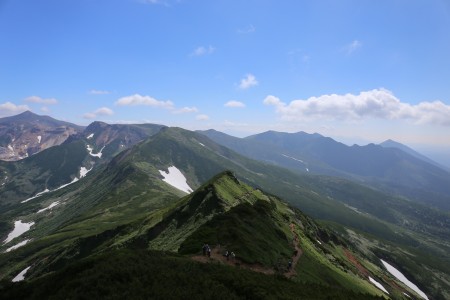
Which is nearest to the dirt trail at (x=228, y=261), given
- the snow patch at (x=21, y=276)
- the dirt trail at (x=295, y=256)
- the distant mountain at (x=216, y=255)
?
the distant mountain at (x=216, y=255)

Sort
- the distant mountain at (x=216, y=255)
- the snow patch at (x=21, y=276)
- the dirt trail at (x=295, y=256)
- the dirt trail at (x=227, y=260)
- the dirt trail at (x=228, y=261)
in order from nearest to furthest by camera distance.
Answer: the distant mountain at (x=216, y=255) < the dirt trail at (x=228, y=261) < the dirt trail at (x=227, y=260) < the dirt trail at (x=295, y=256) < the snow patch at (x=21, y=276)

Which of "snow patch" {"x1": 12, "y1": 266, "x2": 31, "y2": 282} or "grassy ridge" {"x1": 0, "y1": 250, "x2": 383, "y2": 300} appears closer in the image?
"grassy ridge" {"x1": 0, "y1": 250, "x2": 383, "y2": 300}

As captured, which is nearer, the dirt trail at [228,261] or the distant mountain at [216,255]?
the distant mountain at [216,255]

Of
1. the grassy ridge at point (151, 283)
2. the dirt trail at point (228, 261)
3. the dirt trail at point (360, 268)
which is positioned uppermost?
the grassy ridge at point (151, 283)

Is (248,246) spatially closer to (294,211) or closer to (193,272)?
(193,272)

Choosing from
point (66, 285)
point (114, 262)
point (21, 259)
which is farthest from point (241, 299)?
point (21, 259)

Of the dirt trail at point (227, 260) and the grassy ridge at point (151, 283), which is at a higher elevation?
the grassy ridge at point (151, 283)

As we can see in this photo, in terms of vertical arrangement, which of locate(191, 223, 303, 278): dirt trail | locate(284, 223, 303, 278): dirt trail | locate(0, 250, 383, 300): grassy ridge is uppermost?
locate(0, 250, 383, 300): grassy ridge

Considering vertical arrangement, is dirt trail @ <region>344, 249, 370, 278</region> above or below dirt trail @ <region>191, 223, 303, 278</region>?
below

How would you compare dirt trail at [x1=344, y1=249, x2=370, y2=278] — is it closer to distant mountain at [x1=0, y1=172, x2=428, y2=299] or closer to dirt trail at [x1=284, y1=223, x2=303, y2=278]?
distant mountain at [x1=0, y1=172, x2=428, y2=299]

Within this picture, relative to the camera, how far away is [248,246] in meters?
64.6

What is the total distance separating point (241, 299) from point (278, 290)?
25.1 feet

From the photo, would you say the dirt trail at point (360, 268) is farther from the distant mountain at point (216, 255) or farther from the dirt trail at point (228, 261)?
the dirt trail at point (228, 261)

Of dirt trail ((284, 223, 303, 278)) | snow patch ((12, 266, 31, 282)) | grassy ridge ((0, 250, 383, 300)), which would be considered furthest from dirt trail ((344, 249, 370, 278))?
snow patch ((12, 266, 31, 282))
